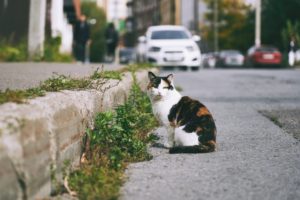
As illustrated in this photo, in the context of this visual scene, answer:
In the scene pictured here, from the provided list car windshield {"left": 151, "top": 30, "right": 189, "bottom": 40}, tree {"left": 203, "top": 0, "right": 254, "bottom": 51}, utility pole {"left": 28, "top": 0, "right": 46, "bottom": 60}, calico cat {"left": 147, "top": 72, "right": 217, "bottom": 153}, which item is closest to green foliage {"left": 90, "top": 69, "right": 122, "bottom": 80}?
calico cat {"left": 147, "top": 72, "right": 217, "bottom": 153}

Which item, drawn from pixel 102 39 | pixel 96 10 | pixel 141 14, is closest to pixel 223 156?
pixel 102 39

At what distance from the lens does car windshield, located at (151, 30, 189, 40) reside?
89.3 feet

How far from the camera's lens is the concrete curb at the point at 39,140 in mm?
3832

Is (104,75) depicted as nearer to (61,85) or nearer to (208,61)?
(61,85)

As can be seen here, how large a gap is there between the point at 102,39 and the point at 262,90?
155 feet

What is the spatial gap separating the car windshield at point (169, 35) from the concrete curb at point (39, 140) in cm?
2138

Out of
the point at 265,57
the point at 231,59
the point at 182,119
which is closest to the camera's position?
the point at 182,119

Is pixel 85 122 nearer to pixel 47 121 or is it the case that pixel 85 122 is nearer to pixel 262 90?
pixel 47 121

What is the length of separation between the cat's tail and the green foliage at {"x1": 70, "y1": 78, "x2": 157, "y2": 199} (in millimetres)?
293

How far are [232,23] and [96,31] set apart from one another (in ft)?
48.7

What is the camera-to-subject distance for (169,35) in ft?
Answer: 90.4

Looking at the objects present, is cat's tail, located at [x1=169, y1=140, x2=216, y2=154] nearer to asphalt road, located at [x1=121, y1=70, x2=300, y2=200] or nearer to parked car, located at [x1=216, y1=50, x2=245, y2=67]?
asphalt road, located at [x1=121, y1=70, x2=300, y2=200]

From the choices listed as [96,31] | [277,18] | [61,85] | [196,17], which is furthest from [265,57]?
[196,17]

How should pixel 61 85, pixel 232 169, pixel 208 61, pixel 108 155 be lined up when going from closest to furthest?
1. pixel 232 169
2. pixel 108 155
3. pixel 61 85
4. pixel 208 61
